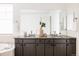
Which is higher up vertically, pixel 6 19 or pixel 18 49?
pixel 6 19

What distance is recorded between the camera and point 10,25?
1.08m

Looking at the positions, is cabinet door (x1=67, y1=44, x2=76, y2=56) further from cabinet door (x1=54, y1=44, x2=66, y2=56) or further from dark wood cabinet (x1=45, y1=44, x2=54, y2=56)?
dark wood cabinet (x1=45, y1=44, x2=54, y2=56)

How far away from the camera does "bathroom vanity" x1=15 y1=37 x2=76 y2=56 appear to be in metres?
1.10

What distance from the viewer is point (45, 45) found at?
1.14 metres

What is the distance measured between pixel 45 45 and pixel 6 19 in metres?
0.46

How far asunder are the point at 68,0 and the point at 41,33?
0.40 meters

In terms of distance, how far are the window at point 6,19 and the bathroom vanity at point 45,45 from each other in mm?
135

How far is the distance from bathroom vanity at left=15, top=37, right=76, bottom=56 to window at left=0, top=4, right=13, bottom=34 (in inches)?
5.3

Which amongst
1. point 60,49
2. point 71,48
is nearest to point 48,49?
point 60,49

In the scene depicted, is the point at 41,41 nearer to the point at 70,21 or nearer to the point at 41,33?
the point at 41,33

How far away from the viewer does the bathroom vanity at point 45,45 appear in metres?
1.10

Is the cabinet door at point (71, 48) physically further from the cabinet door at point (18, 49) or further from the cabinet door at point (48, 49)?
the cabinet door at point (18, 49)

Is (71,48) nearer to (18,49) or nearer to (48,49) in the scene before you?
(48,49)

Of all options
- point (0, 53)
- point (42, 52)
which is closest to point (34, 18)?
point (42, 52)
